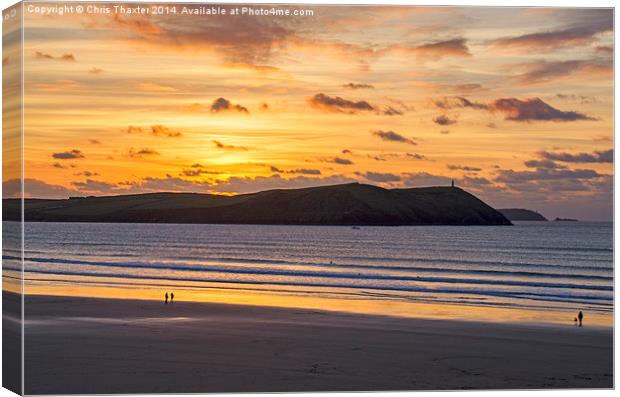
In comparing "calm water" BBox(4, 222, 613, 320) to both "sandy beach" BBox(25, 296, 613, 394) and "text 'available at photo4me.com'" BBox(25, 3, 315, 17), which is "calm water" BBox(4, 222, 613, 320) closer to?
"sandy beach" BBox(25, 296, 613, 394)

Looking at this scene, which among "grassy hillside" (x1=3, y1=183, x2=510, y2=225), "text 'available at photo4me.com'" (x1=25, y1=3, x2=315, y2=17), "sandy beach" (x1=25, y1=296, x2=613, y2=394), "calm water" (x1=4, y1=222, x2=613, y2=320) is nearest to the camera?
"sandy beach" (x1=25, y1=296, x2=613, y2=394)

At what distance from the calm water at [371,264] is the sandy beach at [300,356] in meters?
1.87

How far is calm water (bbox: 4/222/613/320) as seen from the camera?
27422 mm

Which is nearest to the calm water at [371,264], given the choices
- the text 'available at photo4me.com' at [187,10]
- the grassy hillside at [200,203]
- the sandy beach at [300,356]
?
the sandy beach at [300,356]

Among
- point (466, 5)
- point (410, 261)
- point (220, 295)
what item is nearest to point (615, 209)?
point (466, 5)

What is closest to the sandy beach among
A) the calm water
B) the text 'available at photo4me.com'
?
the calm water

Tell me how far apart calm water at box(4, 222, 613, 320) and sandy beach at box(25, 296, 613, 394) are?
187cm

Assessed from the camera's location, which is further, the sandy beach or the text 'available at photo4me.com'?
the text 'available at photo4me.com'

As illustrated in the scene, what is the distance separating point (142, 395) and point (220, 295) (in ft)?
40.1

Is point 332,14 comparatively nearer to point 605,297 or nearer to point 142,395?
point 142,395

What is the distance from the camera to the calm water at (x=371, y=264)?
2742 centimetres

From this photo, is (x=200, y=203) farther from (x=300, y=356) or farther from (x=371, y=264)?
(x=371, y=264)

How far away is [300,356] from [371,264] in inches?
1171

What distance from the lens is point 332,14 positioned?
13.9 m
